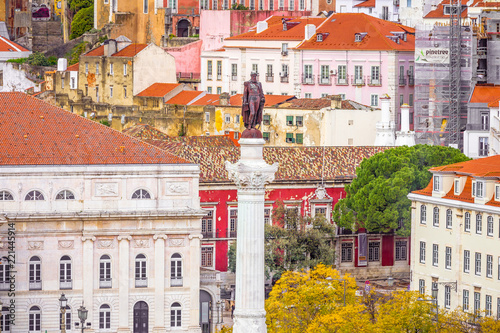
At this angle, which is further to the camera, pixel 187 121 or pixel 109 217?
pixel 187 121

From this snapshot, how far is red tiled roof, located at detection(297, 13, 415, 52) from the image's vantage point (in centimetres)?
15262

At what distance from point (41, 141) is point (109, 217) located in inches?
206

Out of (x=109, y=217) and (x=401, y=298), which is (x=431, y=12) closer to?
(x=109, y=217)

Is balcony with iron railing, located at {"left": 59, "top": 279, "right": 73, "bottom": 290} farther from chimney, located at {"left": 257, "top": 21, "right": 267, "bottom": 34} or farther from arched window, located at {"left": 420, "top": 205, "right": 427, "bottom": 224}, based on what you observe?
chimney, located at {"left": 257, "top": 21, "right": 267, "bottom": 34}

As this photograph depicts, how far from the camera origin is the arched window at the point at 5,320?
101125 mm

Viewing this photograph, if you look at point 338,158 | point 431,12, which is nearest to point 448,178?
point 338,158

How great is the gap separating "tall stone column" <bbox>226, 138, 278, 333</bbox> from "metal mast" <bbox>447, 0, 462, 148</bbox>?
74102 millimetres

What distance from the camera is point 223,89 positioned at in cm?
16462

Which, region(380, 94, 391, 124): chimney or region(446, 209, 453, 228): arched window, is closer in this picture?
region(446, 209, 453, 228): arched window

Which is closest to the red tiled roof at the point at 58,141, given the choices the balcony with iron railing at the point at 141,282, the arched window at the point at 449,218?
the balcony with iron railing at the point at 141,282

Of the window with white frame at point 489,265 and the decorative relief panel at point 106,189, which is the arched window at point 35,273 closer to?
the decorative relief panel at point 106,189

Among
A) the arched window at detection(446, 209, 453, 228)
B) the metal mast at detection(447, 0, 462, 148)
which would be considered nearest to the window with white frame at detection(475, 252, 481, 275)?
the arched window at detection(446, 209, 453, 228)

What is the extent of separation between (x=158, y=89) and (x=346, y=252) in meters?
44.1

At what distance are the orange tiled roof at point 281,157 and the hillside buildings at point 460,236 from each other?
674 inches
